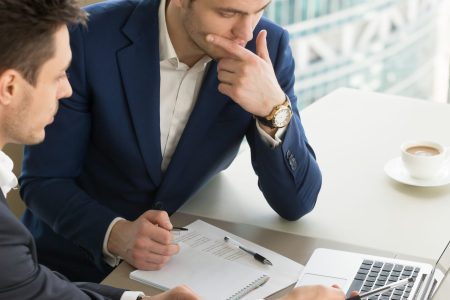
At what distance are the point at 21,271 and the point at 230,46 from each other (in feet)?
2.42

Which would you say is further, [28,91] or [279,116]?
[279,116]

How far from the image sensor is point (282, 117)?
183 centimetres

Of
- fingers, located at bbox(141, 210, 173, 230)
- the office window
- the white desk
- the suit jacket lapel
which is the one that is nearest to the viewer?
fingers, located at bbox(141, 210, 173, 230)

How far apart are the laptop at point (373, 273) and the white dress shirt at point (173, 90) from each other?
47 cm

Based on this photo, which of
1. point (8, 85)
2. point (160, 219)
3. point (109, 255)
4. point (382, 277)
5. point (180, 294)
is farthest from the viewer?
point (109, 255)

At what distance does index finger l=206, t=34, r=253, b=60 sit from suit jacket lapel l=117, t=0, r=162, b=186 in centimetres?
15

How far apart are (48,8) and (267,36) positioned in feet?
2.48

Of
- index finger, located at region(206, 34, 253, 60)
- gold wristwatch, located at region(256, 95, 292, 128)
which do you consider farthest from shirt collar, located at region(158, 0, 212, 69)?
gold wristwatch, located at region(256, 95, 292, 128)

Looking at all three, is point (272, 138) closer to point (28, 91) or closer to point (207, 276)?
point (207, 276)

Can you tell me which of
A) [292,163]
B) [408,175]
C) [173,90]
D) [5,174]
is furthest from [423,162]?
[5,174]

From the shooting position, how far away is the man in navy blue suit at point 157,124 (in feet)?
6.02

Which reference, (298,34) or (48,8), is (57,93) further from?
(298,34)

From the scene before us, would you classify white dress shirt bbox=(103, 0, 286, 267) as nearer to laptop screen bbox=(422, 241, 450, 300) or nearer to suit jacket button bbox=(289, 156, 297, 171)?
suit jacket button bbox=(289, 156, 297, 171)

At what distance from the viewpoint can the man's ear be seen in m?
1.30
